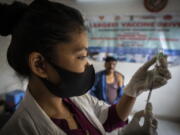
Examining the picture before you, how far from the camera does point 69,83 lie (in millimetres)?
621

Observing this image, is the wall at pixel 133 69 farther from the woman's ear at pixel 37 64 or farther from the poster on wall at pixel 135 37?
the woman's ear at pixel 37 64

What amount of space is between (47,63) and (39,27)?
13 cm

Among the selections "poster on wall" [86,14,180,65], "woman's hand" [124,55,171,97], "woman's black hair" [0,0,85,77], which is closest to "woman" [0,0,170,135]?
"woman's black hair" [0,0,85,77]

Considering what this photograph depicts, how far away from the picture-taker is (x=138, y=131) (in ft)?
2.31

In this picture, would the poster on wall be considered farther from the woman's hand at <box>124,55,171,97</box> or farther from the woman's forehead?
the woman's forehead

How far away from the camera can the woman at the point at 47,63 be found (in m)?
0.54

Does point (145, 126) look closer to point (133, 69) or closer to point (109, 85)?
point (109, 85)

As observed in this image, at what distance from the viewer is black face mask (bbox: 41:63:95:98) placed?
1.95 ft

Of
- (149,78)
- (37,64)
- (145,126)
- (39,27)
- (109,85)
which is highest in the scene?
(39,27)

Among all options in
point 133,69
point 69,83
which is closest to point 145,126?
point 69,83

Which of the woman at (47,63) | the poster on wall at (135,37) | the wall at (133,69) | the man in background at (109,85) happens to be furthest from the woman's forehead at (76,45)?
the wall at (133,69)

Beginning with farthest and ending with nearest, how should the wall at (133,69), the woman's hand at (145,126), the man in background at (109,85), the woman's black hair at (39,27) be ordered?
the wall at (133,69)
the man in background at (109,85)
the woman's hand at (145,126)
the woman's black hair at (39,27)

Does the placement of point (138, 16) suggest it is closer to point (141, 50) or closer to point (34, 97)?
point (141, 50)

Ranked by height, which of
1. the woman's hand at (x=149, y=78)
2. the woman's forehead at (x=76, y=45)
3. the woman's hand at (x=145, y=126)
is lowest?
the woman's hand at (x=145, y=126)
